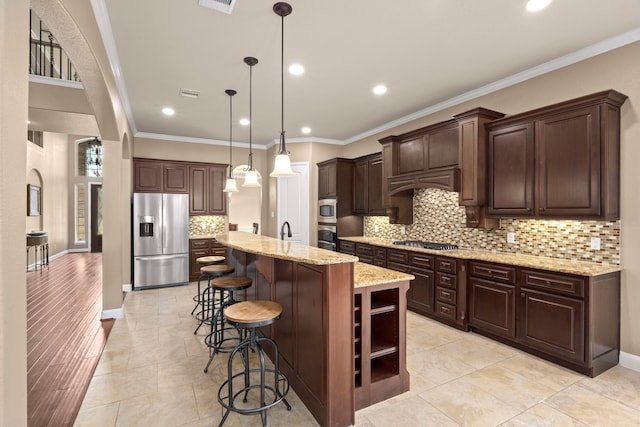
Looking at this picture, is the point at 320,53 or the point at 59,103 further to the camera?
the point at 59,103

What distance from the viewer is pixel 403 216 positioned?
5.17 meters

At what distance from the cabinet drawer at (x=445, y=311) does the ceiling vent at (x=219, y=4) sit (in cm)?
388

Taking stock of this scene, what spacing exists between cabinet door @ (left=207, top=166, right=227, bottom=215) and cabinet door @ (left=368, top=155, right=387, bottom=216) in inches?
123

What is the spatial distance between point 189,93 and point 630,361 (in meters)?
5.74

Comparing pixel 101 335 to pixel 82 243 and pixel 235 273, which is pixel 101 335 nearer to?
pixel 235 273

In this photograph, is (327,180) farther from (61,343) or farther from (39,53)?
(39,53)

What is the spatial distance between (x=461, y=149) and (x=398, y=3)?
2.00m

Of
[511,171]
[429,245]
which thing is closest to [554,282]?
[511,171]

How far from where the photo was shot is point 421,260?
423 cm

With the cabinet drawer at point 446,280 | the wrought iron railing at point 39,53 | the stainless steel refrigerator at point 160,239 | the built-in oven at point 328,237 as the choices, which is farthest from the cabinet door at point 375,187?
the wrought iron railing at point 39,53

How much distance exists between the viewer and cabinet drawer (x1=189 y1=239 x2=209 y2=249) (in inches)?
250

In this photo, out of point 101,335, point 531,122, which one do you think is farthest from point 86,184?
point 531,122

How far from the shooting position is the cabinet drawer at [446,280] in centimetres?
382

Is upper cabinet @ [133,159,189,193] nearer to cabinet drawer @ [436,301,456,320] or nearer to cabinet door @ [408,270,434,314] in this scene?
cabinet door @ [408,270,434,314]
